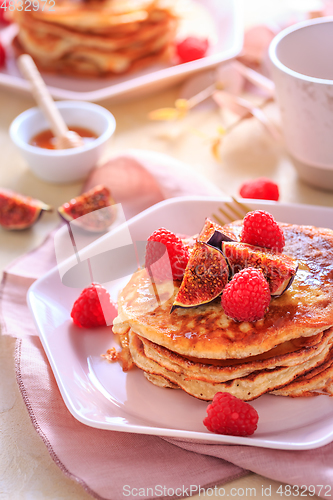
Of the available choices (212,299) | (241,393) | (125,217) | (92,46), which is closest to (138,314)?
(212,299)

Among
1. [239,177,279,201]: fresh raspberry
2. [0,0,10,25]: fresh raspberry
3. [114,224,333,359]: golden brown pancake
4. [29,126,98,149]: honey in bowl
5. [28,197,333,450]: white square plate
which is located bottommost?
[28,197,333,450]: white square plate

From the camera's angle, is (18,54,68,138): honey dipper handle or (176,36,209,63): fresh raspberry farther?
(176,36,209,63): fresh raspberry

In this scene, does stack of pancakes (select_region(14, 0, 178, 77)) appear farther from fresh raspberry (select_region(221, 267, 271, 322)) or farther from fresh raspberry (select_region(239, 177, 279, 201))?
fresh raspberry (select_region(221, 267, 271, 322))

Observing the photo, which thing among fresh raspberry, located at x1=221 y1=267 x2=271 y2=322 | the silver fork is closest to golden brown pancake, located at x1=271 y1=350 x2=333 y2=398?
fresh raspberry, located at x1=221 y1=267 x2=271 y2=322

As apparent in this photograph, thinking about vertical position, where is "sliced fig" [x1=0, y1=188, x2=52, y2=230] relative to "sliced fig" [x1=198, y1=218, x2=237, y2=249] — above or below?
below

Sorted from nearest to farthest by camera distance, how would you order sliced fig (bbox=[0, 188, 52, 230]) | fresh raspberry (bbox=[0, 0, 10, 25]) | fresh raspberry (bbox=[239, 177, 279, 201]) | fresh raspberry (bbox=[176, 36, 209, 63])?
fresh raspberry (bbox=[239, 177, 279, 201])
sliced fig (bbox=[0, 188, 52, 230])
fresh raspberry (bbox=[176, 36, 209, 63])
fresh raspberry (bbox=[0, 0, 10, 25])

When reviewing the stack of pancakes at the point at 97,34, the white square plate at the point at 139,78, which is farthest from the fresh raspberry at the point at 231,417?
the stack of pancakes at the point at 97,34

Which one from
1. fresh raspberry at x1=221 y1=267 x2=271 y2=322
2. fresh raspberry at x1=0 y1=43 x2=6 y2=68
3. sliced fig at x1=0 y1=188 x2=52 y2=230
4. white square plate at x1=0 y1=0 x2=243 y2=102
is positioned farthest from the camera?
fresh raspberry at x1=0 y1=43 x2=6 y2=68

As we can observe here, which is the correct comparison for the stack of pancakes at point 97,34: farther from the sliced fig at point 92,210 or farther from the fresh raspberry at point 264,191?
the fresh raspberry at point 264,191
